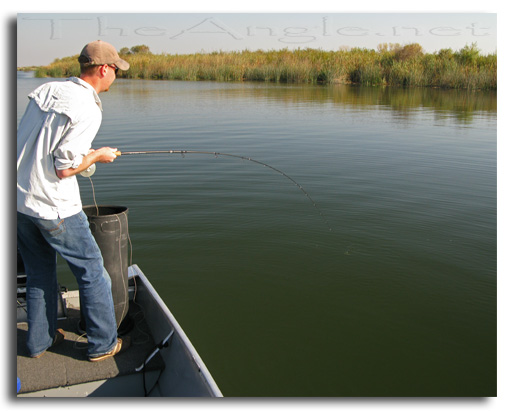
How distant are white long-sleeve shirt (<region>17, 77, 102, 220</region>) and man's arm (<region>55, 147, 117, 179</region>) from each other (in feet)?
0.10

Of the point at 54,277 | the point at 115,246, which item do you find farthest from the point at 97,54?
the point at 54,277

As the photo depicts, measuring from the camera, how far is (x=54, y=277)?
304cm

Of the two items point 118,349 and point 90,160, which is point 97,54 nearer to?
point 90,160

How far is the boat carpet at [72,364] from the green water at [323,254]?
2.27 ft

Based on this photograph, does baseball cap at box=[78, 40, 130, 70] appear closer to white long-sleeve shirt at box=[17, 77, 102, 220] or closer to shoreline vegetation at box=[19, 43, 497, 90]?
white long-sleeve shirt at box=[17, 77, 102, 220]

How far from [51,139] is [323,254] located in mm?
3568

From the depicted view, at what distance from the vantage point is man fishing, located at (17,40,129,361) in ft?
8.32

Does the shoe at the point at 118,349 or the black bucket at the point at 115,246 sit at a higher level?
the black bucket at the point at 115,246

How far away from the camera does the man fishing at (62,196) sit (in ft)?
8.32

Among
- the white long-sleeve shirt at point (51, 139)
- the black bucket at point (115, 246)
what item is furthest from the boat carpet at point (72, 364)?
the white long-sleeve shirt at point (51, 139)

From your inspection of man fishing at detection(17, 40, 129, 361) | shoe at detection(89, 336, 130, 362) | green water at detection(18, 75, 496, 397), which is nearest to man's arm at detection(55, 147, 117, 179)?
man fishing at detection(17, 40, 129, 361)

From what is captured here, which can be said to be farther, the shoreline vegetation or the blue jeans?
the shoreline vegetation

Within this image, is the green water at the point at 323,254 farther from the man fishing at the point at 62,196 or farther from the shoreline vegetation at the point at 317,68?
the shoreline vegetation at the point at 317,68

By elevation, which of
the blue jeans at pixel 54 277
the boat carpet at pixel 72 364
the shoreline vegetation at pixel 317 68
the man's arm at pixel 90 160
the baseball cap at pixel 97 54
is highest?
the shoreline vegetation at pixel 317 68
